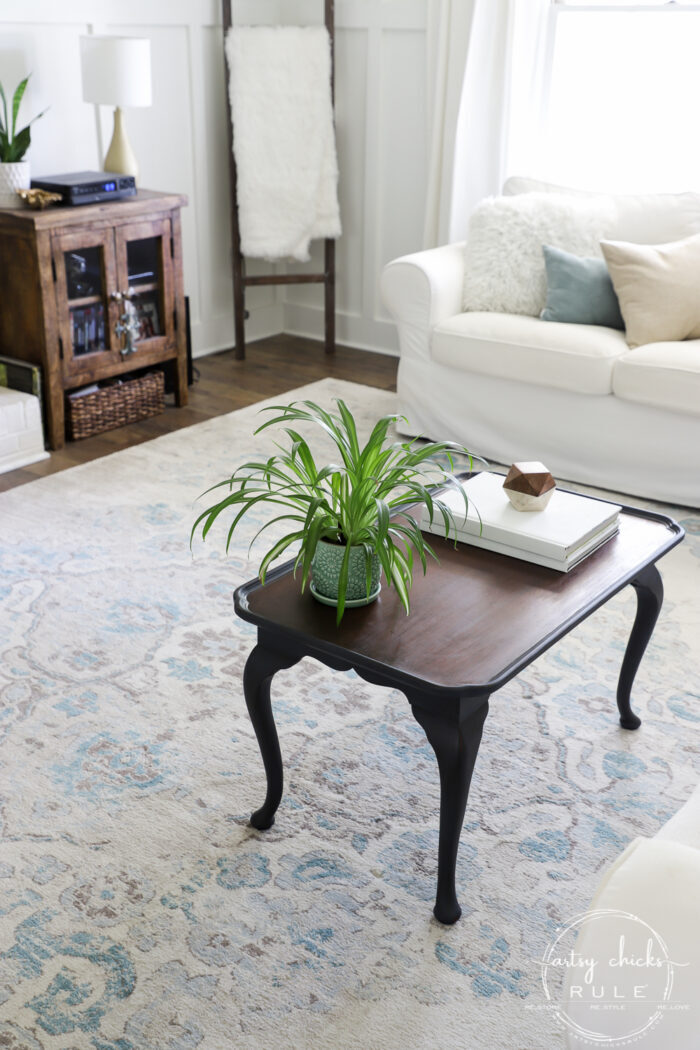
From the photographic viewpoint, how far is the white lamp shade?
359 centimetres

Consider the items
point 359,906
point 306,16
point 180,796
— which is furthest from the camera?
point 306,16

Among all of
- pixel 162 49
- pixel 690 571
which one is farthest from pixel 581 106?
pixel 690 571

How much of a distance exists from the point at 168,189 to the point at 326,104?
785mm

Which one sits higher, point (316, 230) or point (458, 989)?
point (316, 230)

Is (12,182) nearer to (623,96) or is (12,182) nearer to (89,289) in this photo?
(89,289)

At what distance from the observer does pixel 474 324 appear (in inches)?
140

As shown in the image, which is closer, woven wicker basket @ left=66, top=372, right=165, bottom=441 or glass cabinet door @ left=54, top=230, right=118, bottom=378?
glass cabinet door @ left=54, top=230, right=118, bottom=378

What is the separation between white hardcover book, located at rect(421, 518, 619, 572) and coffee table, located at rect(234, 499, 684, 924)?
1 centimetres

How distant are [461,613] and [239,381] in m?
2.92

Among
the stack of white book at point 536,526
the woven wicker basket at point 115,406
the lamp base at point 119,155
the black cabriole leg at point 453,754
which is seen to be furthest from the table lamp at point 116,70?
the black cabriole leg at point 453,754

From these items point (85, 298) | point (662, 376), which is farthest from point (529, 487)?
point (85, 298)

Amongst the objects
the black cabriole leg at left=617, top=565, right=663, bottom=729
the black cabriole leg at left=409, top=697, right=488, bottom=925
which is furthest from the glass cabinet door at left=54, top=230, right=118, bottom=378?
the black cabriole leg at left=409, top=697, right=488, bottom=925

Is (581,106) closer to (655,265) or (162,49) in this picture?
(655,265)

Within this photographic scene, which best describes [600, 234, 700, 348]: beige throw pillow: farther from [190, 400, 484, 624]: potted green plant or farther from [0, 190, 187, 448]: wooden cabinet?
[190, 400, 484, 624]: potted green plant
